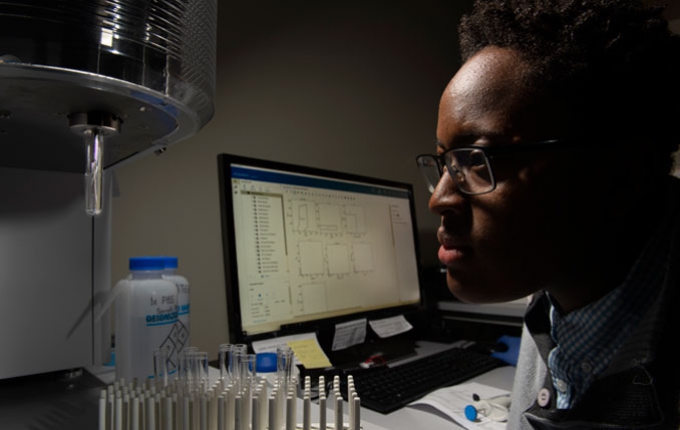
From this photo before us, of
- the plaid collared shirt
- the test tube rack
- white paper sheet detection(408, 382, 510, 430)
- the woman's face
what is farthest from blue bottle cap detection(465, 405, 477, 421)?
the test tube rack

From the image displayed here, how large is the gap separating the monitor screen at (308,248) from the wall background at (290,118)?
0.17m

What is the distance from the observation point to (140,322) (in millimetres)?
669

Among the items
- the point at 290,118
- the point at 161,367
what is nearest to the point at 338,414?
the point at 161,367

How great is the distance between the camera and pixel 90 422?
0.56 meters

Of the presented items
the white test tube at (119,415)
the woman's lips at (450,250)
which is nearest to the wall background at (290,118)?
the white test tube at (119,415)

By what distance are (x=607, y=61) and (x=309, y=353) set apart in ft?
2.54

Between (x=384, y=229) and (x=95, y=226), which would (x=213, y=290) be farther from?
(x=384, y=229)

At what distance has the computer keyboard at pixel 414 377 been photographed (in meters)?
0.82

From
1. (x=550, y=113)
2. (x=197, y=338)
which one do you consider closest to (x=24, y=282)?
(x=197, y=338)

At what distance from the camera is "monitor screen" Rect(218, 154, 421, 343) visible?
3.14 ft

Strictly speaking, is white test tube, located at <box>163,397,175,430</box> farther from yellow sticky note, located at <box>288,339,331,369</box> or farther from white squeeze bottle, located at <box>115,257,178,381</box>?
yellow sticky note, located at <box>288,339,331,369</box>

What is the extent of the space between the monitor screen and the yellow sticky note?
35 millimetres

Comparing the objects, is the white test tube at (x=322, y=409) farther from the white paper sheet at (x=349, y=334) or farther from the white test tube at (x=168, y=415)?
the white paper sheet at (x=349, y=334)

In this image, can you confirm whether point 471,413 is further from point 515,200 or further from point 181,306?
point 181,306
